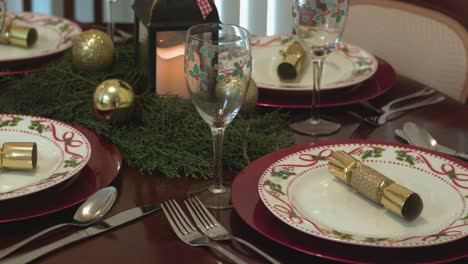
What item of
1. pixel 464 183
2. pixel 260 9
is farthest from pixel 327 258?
pixel 260 9

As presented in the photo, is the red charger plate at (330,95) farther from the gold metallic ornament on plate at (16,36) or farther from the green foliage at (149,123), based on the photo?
the gold metallic ornament on plate at (16,36)

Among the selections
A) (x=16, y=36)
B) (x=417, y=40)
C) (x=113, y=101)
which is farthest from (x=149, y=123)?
(x=417, y=40)

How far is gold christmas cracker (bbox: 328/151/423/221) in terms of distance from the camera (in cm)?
88

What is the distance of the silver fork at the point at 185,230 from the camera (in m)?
0.82

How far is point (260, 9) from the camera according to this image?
3.09 metres

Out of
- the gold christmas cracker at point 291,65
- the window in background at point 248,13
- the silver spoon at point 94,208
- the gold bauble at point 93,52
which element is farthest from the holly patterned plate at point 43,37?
the window in background at point 248,13

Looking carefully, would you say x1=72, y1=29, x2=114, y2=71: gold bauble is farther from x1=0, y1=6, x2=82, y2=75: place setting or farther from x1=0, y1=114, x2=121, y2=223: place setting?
x1=0, y1=114, x2=121, y2=223: place setting

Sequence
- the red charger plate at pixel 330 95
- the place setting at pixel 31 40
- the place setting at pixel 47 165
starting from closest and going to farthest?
the place setting at pixel 47 165 < the red charger plate at pixel 330 95 < the place setting at pixel 31 40

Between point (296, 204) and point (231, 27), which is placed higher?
point (231, 27)

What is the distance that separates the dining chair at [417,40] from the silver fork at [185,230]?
3.08 feet

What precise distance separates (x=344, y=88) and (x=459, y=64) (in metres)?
0.47

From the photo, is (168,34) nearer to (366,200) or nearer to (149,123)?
(149,123)

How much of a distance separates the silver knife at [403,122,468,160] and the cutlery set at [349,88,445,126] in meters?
0.07

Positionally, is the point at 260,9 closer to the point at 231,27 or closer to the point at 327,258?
the point at 231,27
